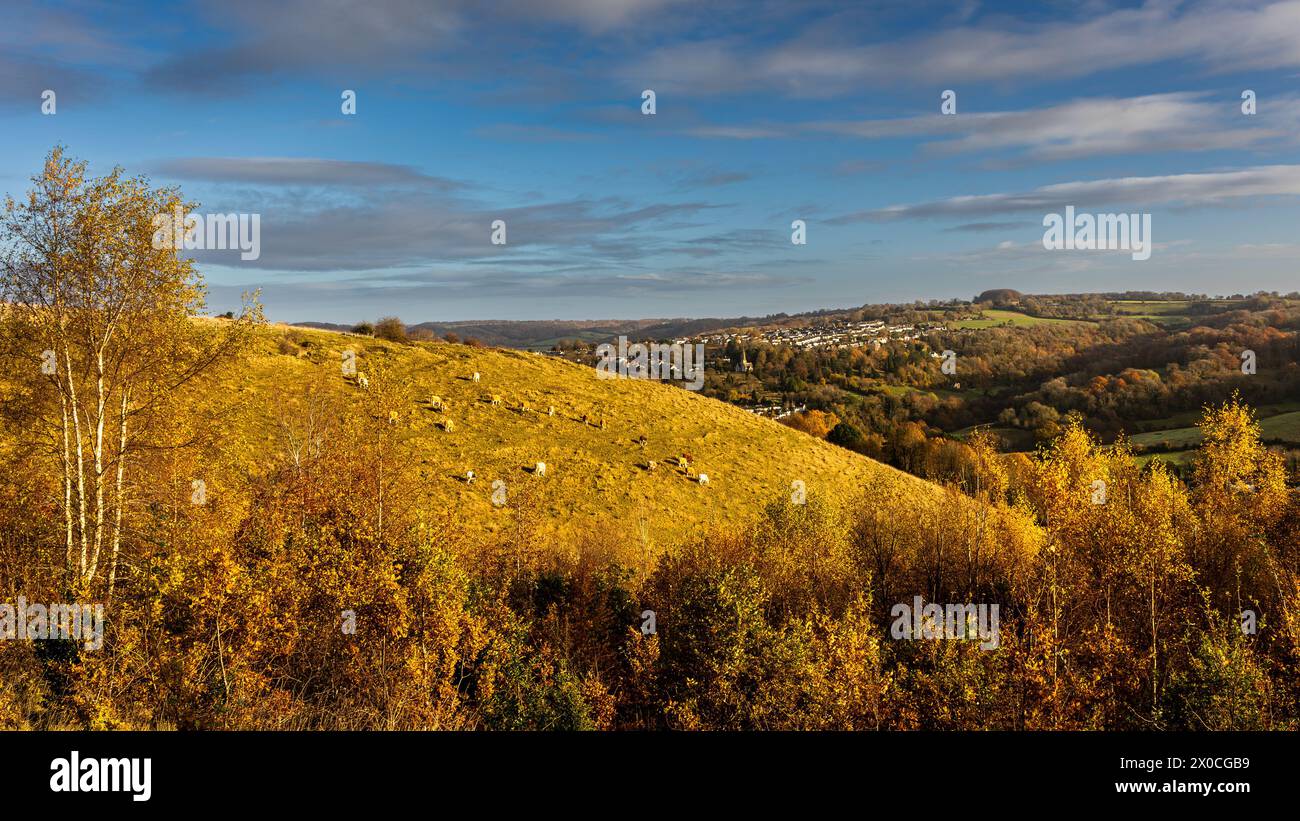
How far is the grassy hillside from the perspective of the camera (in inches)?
2233

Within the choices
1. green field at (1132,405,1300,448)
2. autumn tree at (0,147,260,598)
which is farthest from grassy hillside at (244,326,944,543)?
green field at (1132,405,1300,448)

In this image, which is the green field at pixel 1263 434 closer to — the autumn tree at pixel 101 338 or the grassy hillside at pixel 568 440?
the grassy hillside at pixel 568 440

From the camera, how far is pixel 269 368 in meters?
67.2

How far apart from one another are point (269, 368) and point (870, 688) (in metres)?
60.7

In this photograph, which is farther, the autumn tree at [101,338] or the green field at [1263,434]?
the green field at [1263,434]

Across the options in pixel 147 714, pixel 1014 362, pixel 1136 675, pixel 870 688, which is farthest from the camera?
pixel 1014 362

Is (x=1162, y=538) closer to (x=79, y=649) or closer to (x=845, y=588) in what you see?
(x=845, y=588)

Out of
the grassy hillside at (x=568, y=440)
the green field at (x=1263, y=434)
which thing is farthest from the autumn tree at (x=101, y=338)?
the green field at (x=1263, y=434)

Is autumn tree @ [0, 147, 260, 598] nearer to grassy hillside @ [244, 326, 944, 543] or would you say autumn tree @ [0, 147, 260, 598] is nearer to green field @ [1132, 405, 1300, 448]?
grassy hillside @ [244, 326, 944, 543]

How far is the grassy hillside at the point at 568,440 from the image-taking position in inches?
2233

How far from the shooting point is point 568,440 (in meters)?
68.2

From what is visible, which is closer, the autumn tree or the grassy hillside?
the autumn tree

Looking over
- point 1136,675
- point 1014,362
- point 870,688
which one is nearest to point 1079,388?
point 1014,362

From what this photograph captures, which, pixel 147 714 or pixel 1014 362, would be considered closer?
pixel 147 714
